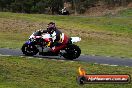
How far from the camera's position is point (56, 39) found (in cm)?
2106

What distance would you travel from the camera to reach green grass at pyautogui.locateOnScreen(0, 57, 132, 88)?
1487 cm

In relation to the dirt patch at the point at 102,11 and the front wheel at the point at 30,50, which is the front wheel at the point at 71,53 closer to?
the front wheel at the point at 30,50

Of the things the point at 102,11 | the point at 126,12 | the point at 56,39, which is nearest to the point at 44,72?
the point at 56,39

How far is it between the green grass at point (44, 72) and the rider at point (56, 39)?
1.34m

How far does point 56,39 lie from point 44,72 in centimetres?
456

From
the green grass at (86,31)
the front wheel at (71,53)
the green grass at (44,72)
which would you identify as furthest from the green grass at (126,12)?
the green grass at (44,72)

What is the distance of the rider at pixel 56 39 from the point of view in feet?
68.8

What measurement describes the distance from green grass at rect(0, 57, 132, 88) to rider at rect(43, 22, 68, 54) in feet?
4.41

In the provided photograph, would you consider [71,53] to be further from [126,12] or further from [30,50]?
[126,12]

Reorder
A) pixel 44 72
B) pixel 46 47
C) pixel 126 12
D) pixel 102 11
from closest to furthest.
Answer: pixel 44 72 < pixel 46 47 < pixel 126 12 < pixel 102 11

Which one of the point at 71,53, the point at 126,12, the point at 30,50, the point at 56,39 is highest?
the point at 56,39

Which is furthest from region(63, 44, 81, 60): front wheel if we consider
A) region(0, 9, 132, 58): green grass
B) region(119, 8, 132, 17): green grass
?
region(119, 8, 132, 17): green grass

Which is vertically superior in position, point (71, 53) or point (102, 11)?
point (71, 53)

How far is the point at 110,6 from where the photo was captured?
86.1 meters
